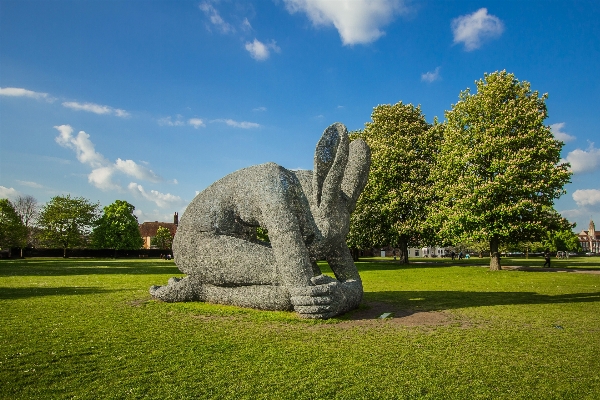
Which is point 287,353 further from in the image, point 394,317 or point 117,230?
point 117,230

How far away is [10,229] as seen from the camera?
48781mm

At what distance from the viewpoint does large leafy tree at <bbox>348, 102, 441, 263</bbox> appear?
31.5 metres

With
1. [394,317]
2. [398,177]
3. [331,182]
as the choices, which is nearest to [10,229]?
[398,177]

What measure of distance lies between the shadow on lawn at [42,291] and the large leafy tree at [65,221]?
4714 centimetres

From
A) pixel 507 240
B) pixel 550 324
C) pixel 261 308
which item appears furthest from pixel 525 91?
pixel 261 308

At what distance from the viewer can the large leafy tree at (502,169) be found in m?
25.2

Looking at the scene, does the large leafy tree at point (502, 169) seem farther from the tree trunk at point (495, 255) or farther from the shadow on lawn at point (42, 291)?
the shadow on lawn at point (42, 291)

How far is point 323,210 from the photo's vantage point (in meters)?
9.23

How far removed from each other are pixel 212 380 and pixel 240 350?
4.42 ft

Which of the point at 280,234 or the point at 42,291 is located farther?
the point at 42,291

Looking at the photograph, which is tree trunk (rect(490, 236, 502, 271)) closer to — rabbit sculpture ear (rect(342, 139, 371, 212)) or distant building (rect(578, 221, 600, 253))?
rabbit sculpture ear (rect(342, 139, 371, 212))

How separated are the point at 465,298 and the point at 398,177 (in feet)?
65.1

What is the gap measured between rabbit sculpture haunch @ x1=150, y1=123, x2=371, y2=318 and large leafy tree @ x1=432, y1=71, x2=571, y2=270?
1862 centimetres

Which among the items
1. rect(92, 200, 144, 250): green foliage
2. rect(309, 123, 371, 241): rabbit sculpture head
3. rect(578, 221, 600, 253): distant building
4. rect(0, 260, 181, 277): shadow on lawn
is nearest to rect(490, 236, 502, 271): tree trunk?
rect(0, 260, 181, 277): shadow on lawn
